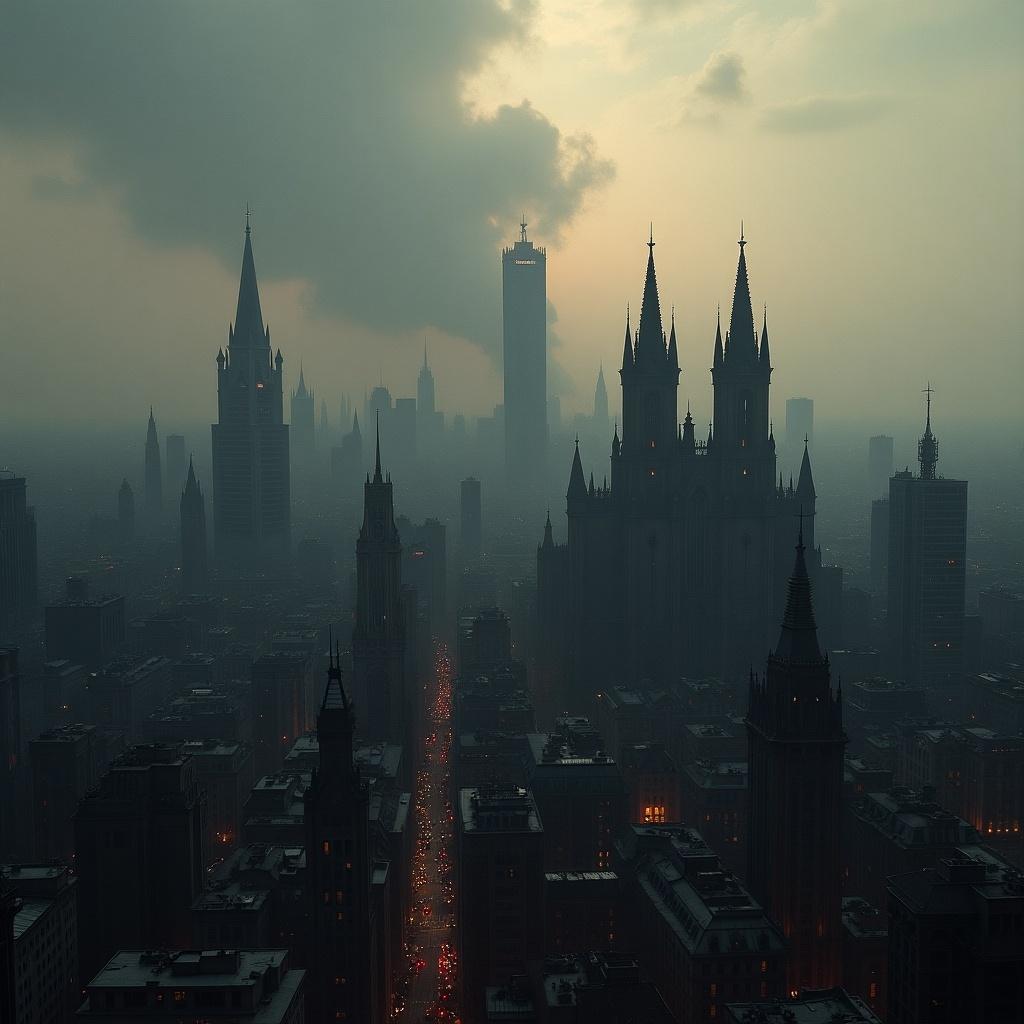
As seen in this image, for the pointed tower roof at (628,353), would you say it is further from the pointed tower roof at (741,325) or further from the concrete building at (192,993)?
the concrete building at (192,993)

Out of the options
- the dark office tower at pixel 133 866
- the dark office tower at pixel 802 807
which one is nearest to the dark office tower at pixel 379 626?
the dark office tower at pixel 133 866

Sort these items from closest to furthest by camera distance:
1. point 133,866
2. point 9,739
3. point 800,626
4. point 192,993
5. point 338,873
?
point 192,993, point 338,873, point 800,626, point 133,866, point 9,739

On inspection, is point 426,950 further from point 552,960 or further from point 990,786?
point 990,786

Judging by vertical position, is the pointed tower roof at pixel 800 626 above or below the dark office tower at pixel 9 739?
above

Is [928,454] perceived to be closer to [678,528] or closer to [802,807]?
[678,528]

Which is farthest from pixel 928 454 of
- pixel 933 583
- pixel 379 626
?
pixel 379 626

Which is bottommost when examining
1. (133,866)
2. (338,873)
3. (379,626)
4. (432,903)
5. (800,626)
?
(432,903)

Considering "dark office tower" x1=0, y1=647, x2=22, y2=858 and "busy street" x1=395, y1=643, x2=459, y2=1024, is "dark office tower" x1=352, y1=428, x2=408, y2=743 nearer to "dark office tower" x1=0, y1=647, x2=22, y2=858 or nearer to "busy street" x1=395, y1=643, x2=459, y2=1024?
"busy street" x1=395, y1=643, x2=459, y2=1024
